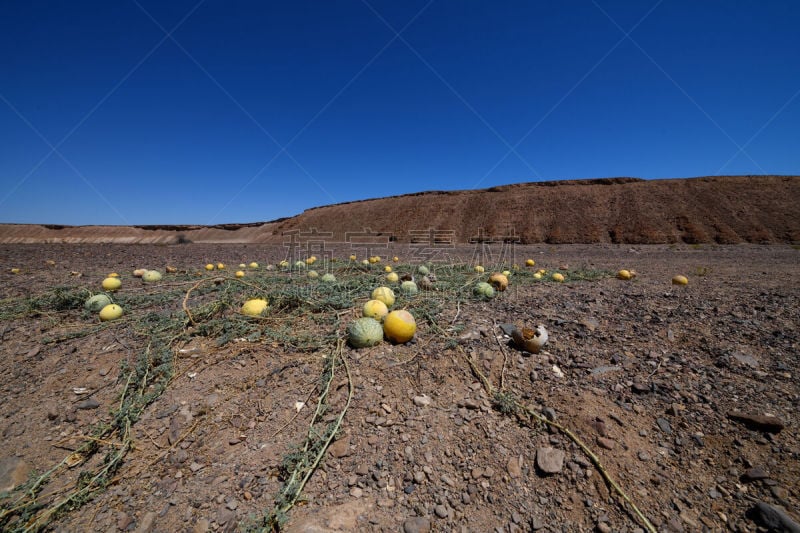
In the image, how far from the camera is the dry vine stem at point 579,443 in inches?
81.9

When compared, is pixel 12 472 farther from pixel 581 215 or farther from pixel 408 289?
pixel 581 215

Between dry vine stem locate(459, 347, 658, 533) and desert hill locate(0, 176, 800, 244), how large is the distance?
124 ft

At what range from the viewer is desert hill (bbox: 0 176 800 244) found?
3133 cm

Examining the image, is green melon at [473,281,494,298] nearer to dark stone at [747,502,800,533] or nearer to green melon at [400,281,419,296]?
green melon at [400,281,419,296]

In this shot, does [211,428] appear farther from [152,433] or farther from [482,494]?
[482,494]

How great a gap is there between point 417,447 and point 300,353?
193 centimetres

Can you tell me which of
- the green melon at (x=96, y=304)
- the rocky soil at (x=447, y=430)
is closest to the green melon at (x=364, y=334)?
the rocky soil at (x=447, y=430)

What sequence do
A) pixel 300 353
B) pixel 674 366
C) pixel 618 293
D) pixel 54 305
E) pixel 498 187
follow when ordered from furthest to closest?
pixel 498 187
pixel 618 293
pixel 54 305
pixel 300 353
pixel 674 366

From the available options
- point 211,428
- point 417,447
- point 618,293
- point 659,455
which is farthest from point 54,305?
point 618,293

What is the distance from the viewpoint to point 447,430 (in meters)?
2.76

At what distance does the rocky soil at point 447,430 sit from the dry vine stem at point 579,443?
0.04m

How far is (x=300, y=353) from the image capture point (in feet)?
12.6

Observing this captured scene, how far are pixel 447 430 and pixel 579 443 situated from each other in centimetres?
110

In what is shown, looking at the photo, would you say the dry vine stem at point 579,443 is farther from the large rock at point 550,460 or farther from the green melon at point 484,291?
the green melon at point 484,291
